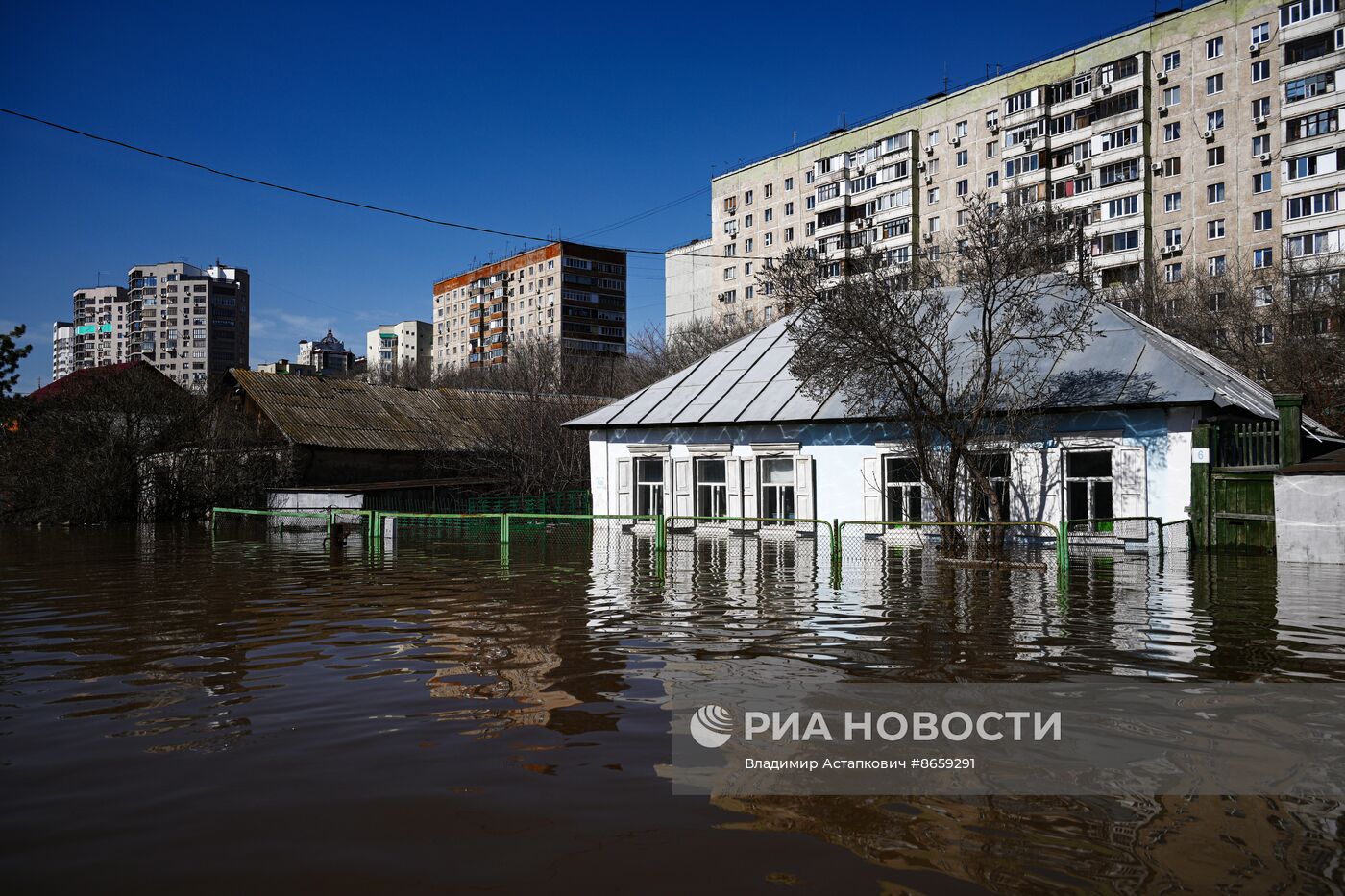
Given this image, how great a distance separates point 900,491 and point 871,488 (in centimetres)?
71

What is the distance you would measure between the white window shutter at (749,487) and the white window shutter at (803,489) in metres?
1.37

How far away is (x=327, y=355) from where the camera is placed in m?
165

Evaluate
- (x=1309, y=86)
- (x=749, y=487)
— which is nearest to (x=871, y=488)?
(x=749, y=487)

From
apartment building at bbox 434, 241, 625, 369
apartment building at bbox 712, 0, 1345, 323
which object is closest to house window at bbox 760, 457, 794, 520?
apartment building at bbox 712, 0, 1345, 323

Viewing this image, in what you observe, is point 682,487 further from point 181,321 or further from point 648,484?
point 181,321

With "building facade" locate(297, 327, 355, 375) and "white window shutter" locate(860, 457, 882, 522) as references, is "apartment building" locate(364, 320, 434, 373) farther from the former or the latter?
"white window shutter" locate(860, 457, 882, 522)

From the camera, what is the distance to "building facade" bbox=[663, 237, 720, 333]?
86.8m

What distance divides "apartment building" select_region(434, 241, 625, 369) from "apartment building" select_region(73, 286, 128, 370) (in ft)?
250

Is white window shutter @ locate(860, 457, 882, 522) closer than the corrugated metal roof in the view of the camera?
Yes

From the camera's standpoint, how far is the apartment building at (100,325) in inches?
6348

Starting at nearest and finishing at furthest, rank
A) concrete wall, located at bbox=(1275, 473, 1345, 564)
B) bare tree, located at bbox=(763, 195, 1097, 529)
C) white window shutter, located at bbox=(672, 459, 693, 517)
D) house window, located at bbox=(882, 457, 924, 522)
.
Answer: concrete wall, located at bbox=(1275, 473, 1345, 564)
bare tree, located at bbox=(763, 195, 1097, 529)
house window, located at bbox=(882, 457, 924, 522)
white window shutter, located at bbox=(672, 459, 693, 517)

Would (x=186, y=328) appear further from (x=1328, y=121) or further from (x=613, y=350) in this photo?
(x=1328, y=121)

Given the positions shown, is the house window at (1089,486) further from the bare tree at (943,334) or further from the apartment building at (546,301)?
the apartment building at (546,301)

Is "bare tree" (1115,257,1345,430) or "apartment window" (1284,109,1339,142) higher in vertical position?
"apartment window" (1284,109,1339,142)
